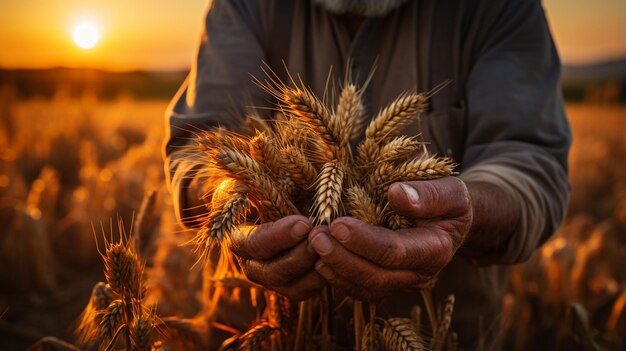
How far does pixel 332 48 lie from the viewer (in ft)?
7.82

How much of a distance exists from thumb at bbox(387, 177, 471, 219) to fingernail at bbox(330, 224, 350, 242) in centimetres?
14

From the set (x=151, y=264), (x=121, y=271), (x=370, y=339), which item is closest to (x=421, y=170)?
(x=370, y=339)

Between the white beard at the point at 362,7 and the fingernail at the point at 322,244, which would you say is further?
the white beard at the point at 362,7

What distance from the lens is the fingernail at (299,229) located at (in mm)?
1325

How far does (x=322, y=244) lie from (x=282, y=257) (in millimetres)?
181

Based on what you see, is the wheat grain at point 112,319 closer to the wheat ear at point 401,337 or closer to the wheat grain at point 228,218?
the wheat grain at point 228,218

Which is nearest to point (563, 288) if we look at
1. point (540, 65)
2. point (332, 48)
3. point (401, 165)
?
point (540, 65)

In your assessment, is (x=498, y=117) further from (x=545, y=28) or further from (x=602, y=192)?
(x=602, y=192)

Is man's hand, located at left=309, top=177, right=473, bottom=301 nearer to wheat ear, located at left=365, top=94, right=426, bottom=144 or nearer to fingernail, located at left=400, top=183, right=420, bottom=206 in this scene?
fingernail, located at left=400, top=183, right=420, bottom=206

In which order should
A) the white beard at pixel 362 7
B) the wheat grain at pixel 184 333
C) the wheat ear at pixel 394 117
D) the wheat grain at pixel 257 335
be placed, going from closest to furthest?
the wheat ear at pixel 394 117 < the wheat grain at pixel 257 335 < the wheat grain at pixel 184 333 < the white beard at pixel 362 7

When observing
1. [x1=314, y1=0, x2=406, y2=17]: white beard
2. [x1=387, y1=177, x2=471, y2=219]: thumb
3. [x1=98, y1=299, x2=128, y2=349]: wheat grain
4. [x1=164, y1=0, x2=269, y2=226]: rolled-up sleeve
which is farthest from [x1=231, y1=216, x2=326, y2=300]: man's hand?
[x1=314, y1=0, x2=406, y2=17]: white beard

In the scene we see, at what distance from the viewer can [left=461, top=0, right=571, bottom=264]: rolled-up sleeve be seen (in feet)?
6.65

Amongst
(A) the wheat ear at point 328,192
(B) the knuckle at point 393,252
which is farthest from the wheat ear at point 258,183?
(B) the knuckle at point 393,252

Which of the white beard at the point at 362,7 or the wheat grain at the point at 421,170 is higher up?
the white beard at the point at 362,7
